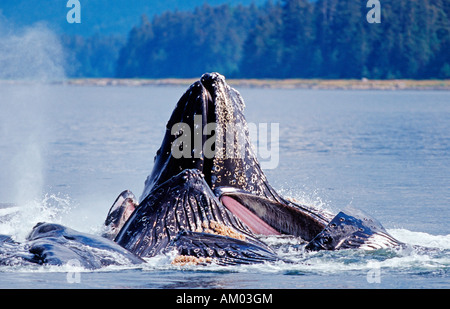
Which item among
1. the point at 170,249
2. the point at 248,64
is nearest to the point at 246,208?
the point at 170,249

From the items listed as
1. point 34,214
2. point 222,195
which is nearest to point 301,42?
point 34,214

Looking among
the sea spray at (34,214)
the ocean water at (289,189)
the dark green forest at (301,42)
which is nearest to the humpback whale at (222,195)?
the ocean water at (289,189)

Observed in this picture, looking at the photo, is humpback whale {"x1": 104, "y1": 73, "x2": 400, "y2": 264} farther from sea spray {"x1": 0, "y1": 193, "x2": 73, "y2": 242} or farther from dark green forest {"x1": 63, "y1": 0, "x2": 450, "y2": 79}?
Answer: dark green forest {"x1": 63, "y1": 0, "x2": 450, "y2": 79}

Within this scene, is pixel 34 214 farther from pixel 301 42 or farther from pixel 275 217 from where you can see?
pixel 301 42

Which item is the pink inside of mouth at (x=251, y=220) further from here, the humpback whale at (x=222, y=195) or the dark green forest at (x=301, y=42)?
the dark green forest at (x=301, y=42)

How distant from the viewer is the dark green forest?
397ft

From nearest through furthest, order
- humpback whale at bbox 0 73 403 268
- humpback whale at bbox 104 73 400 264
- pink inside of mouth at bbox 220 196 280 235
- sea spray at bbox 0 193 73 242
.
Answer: humpback whale at bbox 0 73 403 268 < humpback whale at bbox 104 73 400 264 < pink inside of mouth at bbox 220 196 280 235 < sea spray at bbox 0 193 73 242

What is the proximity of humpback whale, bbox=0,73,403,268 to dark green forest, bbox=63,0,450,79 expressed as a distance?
4259 inches

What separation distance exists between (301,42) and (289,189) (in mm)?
Answer: 124922

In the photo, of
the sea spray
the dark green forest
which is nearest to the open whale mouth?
the sea spray

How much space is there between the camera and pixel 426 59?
11819cm

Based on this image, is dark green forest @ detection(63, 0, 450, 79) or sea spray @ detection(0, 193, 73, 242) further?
dark green forest @ detection(63, 0, 450, 79)

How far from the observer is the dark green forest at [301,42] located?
397ft

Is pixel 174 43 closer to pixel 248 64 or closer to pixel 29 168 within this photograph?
pixel 248 64
